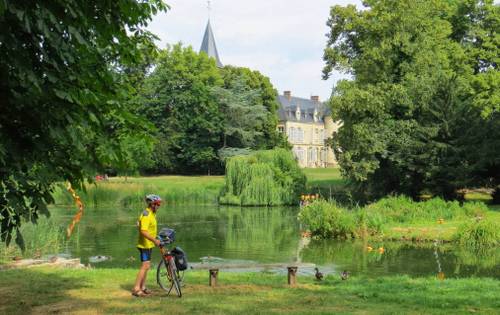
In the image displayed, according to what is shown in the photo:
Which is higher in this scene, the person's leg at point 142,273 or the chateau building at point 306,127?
the chateau building at point 306,127

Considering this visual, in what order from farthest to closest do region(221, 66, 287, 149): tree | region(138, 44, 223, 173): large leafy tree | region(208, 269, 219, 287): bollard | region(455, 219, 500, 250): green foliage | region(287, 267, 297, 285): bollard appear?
1. region(221, 66, 287, 149): tree
2. region(138, 44, 223, 173): large leafy tree
3. region(455, 219, 500, 250): green foliage
4. region(287, 267, 297, 285): bollard
5. region(208, 269, 219, 287): bollard

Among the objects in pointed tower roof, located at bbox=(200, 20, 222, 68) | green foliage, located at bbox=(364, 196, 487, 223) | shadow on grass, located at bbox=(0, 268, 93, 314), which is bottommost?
shadow on grass, located at bbox=(0, 268, 93, 314)

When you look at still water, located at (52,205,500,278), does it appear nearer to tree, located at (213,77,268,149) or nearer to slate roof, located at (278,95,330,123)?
tree, located at (213,77,268,149)

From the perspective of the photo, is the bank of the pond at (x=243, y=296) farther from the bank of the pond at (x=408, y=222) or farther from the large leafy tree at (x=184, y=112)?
the large leafy tree at (x=184, y=112)

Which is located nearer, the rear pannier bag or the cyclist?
the cyclist

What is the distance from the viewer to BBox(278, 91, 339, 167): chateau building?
8519 cm

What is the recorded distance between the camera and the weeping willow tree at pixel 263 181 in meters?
37.9

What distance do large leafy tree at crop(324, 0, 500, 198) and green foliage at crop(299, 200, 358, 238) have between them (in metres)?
8.93

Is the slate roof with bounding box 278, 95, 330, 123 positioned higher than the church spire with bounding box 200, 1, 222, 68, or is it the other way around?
the church spire with bounding box 200, 1, 222, 68

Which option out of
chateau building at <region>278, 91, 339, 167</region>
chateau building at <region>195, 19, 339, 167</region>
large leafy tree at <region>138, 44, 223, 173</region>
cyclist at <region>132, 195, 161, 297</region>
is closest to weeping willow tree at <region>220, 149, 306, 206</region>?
large leafy tree at <region>138, 44, 223, 173</region>

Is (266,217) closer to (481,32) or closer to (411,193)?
(411,193)

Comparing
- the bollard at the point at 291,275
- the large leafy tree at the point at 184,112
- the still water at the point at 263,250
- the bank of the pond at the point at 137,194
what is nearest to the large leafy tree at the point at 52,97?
the still water at the point at 263,250

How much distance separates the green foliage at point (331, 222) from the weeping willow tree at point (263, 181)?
15764mm

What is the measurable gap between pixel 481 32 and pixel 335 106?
383 inches
